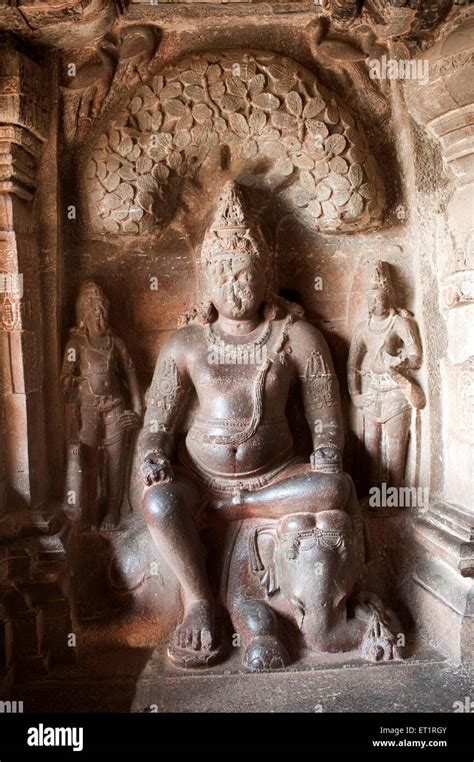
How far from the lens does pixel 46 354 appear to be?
13.2 feet

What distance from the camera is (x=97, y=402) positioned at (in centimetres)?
411

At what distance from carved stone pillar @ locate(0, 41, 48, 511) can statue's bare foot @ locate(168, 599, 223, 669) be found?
1089 mm

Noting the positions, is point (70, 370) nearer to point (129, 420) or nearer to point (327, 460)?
point (129, 420)

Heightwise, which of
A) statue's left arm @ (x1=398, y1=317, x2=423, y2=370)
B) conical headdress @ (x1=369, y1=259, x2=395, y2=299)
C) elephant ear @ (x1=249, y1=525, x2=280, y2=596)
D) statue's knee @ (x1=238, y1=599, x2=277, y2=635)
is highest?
conical headdress @ (x1=369, y1=259, x2=395, y2=299)

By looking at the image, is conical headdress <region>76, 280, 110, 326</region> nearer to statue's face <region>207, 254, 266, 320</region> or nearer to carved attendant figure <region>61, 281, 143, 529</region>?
carved attendant figure <region>61, 281, 143, 529</region>

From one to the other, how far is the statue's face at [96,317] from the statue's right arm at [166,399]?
41cm

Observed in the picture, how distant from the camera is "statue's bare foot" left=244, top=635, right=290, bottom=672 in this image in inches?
134

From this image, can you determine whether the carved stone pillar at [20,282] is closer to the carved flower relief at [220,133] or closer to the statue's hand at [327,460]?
the carved flower relief at [220,133]

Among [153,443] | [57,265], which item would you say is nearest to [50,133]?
[57,265]

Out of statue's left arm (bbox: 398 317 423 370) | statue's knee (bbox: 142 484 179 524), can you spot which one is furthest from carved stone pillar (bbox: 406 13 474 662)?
statue's knee (bbox: 142 484 179 524)

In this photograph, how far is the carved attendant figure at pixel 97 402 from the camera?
4094mm

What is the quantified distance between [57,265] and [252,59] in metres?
1.67

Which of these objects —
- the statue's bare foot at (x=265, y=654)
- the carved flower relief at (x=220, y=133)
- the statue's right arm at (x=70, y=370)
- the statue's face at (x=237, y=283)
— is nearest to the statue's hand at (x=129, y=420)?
the statue's right arm at (x=70, y=370)

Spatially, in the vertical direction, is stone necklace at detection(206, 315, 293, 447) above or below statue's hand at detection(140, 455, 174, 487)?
above
